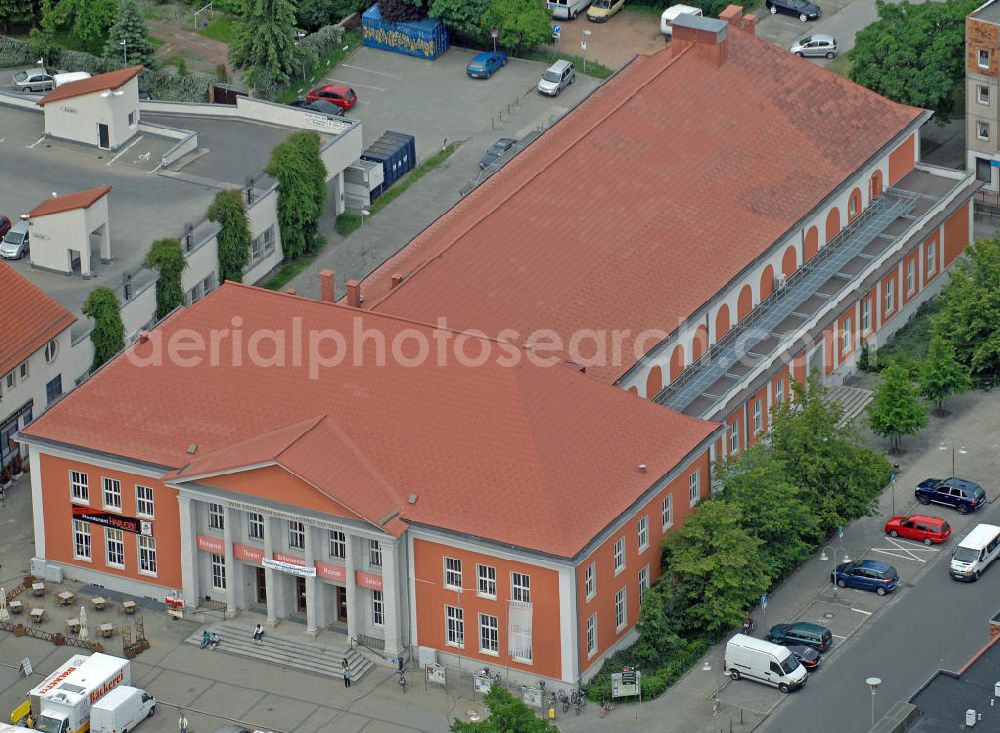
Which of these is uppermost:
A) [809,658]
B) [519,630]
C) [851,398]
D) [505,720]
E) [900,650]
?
[505,720]

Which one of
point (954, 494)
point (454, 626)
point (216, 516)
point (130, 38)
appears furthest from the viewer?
point (130, 38)

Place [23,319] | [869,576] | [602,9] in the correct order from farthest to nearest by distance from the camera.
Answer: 1. [602,9]
2. [23,319]
3. [869,576]

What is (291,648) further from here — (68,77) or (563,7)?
(563,7)

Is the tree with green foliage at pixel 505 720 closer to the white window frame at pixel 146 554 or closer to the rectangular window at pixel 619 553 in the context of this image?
the rectangular window at pixel 619 553

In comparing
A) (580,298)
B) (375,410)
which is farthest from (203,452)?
(580,298)

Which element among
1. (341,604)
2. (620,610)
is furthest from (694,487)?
(341,604)

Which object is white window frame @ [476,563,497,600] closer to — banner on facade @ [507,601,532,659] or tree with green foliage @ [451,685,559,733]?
banner on facade @ [507,601,532,659]
